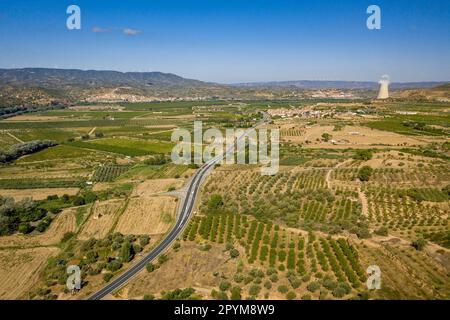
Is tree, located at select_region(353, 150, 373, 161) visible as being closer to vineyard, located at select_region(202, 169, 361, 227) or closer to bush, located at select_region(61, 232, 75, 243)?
vineyard, located at select_region(202, 169, 361, 227)

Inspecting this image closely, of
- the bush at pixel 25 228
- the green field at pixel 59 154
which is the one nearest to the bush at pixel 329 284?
the bush at pixel 25 228

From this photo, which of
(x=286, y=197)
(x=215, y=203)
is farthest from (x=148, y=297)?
(x=286, y=197)

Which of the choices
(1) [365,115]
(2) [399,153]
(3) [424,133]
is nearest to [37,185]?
(2) [399,153]

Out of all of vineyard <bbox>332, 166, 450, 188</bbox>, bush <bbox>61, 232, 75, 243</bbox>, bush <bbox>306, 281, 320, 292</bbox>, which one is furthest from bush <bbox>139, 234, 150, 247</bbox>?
vineyard <bbox>332, 166, 450, 188</bbox>

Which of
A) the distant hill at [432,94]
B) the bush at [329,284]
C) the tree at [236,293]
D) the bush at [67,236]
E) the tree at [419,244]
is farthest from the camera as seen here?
the distant hill at [432,94]

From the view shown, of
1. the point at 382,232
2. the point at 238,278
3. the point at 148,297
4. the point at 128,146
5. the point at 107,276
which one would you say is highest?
the point at 128,146

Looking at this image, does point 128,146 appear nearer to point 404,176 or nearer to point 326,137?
point 326,137

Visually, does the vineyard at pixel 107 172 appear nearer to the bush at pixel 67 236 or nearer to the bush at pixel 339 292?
the bush at pixel 67 236

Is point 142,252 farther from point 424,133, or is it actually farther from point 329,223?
point 424,133
